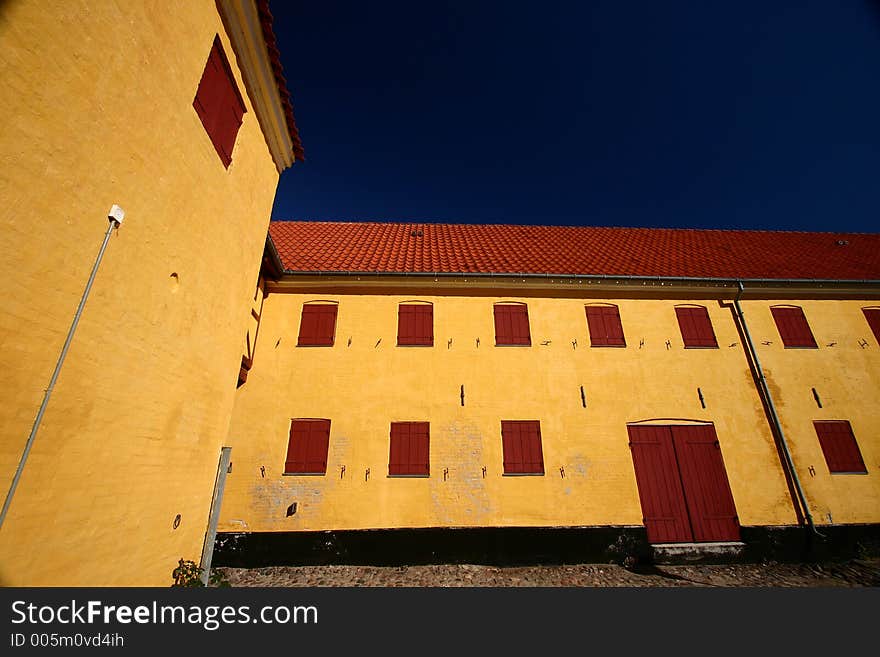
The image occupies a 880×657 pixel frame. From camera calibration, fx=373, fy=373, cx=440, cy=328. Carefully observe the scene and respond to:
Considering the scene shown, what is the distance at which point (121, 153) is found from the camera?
3.64m

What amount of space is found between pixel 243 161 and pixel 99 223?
3449 mm

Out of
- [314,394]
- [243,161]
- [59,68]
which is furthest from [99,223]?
[314,394]

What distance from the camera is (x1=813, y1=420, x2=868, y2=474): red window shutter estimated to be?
9055 mm

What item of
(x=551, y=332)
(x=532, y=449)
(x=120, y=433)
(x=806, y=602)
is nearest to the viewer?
(x=806, y=602)

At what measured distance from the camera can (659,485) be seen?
29.2 feet

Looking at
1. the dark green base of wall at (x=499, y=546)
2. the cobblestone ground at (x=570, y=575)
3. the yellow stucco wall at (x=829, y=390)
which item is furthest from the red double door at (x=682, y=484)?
the yellow stucco wall at (x=829, y=390)

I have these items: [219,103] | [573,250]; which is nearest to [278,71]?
[219,103]

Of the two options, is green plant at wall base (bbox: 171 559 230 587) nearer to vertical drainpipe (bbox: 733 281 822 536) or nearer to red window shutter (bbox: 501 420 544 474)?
red window shutter (bbox: 501 420 544 474)

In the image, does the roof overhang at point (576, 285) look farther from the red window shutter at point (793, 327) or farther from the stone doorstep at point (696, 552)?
the stone doorstep at point (696, 552)

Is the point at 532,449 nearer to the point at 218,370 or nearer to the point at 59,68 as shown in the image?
the point at 218,370

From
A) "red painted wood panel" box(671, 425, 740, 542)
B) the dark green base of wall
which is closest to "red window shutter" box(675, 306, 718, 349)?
"red painted wood panel" box(671, 425, 740, 542)

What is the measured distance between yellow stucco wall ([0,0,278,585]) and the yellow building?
126 inches

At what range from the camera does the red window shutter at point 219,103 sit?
5031mm

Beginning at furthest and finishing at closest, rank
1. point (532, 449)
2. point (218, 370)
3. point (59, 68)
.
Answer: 1. point (532, 449)
2. point (218, 370)
3. point (59, 68)
